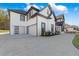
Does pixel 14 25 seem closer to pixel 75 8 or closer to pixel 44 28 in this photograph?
pixel 44 28

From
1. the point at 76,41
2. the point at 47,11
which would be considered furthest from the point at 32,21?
the point at 76,41

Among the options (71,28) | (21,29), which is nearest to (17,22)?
(21,29)

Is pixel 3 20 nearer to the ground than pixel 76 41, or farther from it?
farther from it

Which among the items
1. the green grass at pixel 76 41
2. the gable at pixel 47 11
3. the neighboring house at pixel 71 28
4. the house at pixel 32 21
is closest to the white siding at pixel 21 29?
the house at pixel 32 21

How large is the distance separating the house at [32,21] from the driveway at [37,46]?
10 cm

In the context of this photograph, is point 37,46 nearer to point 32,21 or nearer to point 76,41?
point 32,21

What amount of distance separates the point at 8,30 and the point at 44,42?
20.6 inches

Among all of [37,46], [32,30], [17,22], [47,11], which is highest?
[47,11]

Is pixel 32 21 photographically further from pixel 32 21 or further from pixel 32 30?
pixel 32 30

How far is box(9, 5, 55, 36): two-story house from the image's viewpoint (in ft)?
8.75

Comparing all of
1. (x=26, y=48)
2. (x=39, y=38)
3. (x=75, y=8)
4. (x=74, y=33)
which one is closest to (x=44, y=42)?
(x=39, y=38)

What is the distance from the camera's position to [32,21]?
2.69 m

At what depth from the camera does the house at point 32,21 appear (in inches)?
105

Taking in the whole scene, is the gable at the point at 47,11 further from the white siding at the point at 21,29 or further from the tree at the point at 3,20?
the tree at the point at 3,20
